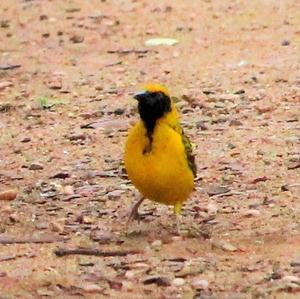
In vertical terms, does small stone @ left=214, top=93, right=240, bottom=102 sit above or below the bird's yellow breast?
below

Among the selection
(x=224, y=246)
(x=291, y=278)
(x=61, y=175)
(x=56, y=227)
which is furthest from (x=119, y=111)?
(x=291, y=278)

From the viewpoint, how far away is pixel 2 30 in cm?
1208

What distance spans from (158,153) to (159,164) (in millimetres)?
56

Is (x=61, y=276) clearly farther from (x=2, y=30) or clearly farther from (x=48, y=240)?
(x=2, y=30)

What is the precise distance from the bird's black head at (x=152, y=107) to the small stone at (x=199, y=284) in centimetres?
85

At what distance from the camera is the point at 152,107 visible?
6137mm

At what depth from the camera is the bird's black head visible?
6.12 meters

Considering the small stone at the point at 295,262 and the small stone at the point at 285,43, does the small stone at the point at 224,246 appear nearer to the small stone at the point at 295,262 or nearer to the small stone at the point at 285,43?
the small stone at the point at 295,262

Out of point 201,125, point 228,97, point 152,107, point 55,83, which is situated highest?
point 152,107

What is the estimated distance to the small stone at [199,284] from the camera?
219 inches

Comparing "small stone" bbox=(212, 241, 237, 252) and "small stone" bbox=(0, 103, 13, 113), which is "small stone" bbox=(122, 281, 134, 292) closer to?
"small stone" bbox=(212, 241, 237, 252)

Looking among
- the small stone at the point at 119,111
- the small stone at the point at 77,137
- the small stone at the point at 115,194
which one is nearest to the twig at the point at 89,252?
the small stone at the point at 115,194

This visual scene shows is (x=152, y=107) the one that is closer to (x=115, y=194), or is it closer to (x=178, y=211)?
(x=178, y=211)

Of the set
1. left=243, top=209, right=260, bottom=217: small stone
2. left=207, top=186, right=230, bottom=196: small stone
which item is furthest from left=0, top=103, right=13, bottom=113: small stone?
left=243, top=209, right=260, bottom=217: small stone
